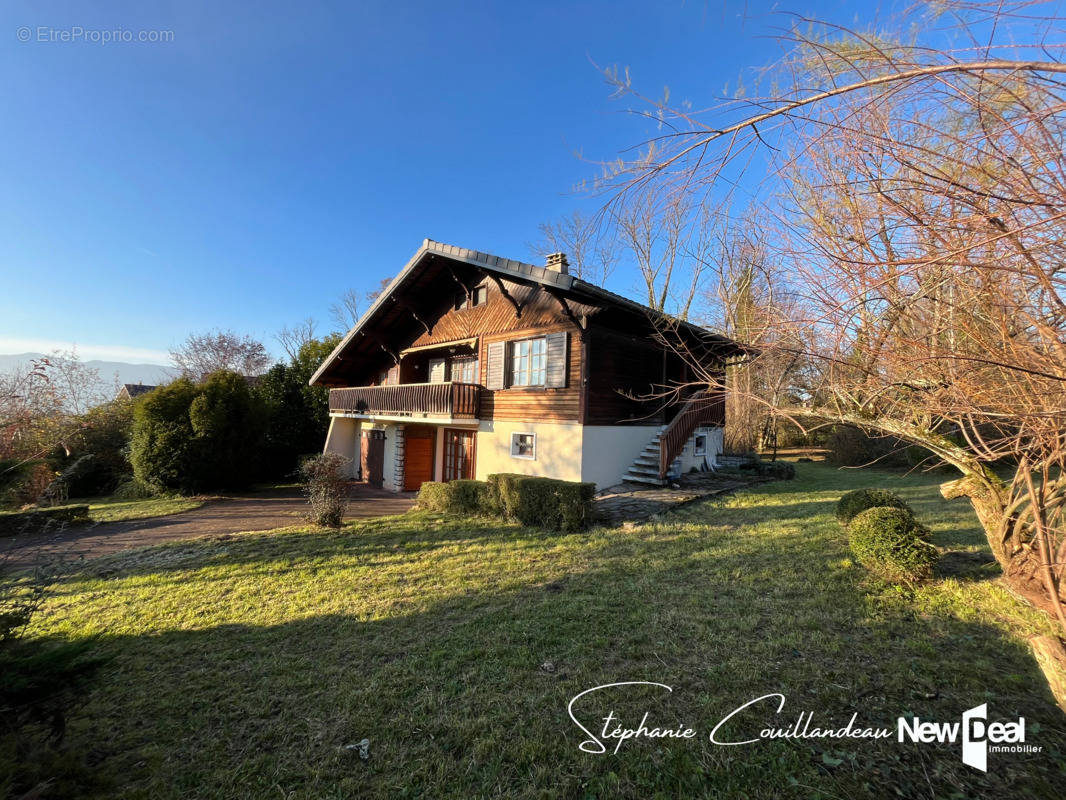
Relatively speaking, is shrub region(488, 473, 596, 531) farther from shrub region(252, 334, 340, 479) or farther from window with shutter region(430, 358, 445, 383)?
shrub region(252, 334, 340, 479)

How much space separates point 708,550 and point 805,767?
178 inches

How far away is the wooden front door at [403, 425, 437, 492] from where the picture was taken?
53.6 ft

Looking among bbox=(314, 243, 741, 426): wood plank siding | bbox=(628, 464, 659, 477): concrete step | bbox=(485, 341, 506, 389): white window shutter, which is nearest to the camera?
bbox=(314, 243, 741, 426): wood plank siding

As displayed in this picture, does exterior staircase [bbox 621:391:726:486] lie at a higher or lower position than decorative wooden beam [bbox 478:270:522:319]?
lower

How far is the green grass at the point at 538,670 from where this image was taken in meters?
2.55

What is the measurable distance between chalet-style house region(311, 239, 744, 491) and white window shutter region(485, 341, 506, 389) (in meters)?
0.05

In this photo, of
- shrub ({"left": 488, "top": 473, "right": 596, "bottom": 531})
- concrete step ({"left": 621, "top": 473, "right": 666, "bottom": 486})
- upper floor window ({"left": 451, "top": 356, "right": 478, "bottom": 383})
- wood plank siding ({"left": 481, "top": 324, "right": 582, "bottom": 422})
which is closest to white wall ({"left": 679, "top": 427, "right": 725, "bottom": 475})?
concrete step ({"left": 621, "top": 473, "right": 666, "bottom": 486})

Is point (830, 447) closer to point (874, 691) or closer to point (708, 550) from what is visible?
point (708, 550)

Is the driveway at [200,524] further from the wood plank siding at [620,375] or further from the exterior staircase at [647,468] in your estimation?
the exterior staircase at [647,468]

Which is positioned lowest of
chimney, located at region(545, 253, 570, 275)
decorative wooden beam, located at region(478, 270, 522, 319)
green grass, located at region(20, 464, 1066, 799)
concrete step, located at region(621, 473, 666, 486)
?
green grass, located at region(20, 464, 1066, 799)

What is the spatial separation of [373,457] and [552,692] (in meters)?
16.4

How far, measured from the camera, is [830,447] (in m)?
22.3

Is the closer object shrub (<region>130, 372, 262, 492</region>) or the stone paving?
the stone paving

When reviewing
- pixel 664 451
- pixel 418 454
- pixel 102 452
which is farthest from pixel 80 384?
pixel 664 451
